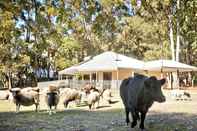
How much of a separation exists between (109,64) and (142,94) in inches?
1408

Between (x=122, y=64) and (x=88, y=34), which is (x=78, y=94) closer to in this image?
(x=122, y=64)

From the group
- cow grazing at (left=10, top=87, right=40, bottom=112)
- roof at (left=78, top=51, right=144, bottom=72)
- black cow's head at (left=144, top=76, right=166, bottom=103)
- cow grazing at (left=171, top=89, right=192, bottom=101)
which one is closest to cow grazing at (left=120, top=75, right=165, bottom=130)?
black cow's head at (left=144, top=76, right=166, bottom=103)

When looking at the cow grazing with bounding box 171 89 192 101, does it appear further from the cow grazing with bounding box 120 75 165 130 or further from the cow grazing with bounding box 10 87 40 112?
the cow grazing with bounding box 120 75 165 130

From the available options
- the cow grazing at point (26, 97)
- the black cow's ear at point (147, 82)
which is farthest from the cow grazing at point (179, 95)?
the black cow's ear at point (147, 82)

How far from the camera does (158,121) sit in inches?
589

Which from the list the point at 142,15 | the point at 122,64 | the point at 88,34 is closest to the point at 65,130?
the point at 122,64

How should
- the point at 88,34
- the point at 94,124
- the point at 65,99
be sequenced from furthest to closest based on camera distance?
the point at 88,34, the point at 65,99, the point at 94,124

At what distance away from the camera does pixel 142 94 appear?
478 inches

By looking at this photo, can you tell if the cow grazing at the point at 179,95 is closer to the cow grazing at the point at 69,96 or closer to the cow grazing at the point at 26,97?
the cow grazing at the point at 69,96

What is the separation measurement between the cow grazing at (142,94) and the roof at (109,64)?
1338 inches

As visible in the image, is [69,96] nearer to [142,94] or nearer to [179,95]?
[179,95]

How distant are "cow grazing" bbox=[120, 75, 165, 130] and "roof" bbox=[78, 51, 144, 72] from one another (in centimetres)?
3399

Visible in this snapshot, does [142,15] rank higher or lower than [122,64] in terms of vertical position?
higher

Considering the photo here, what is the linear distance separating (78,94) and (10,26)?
984 centimetres
